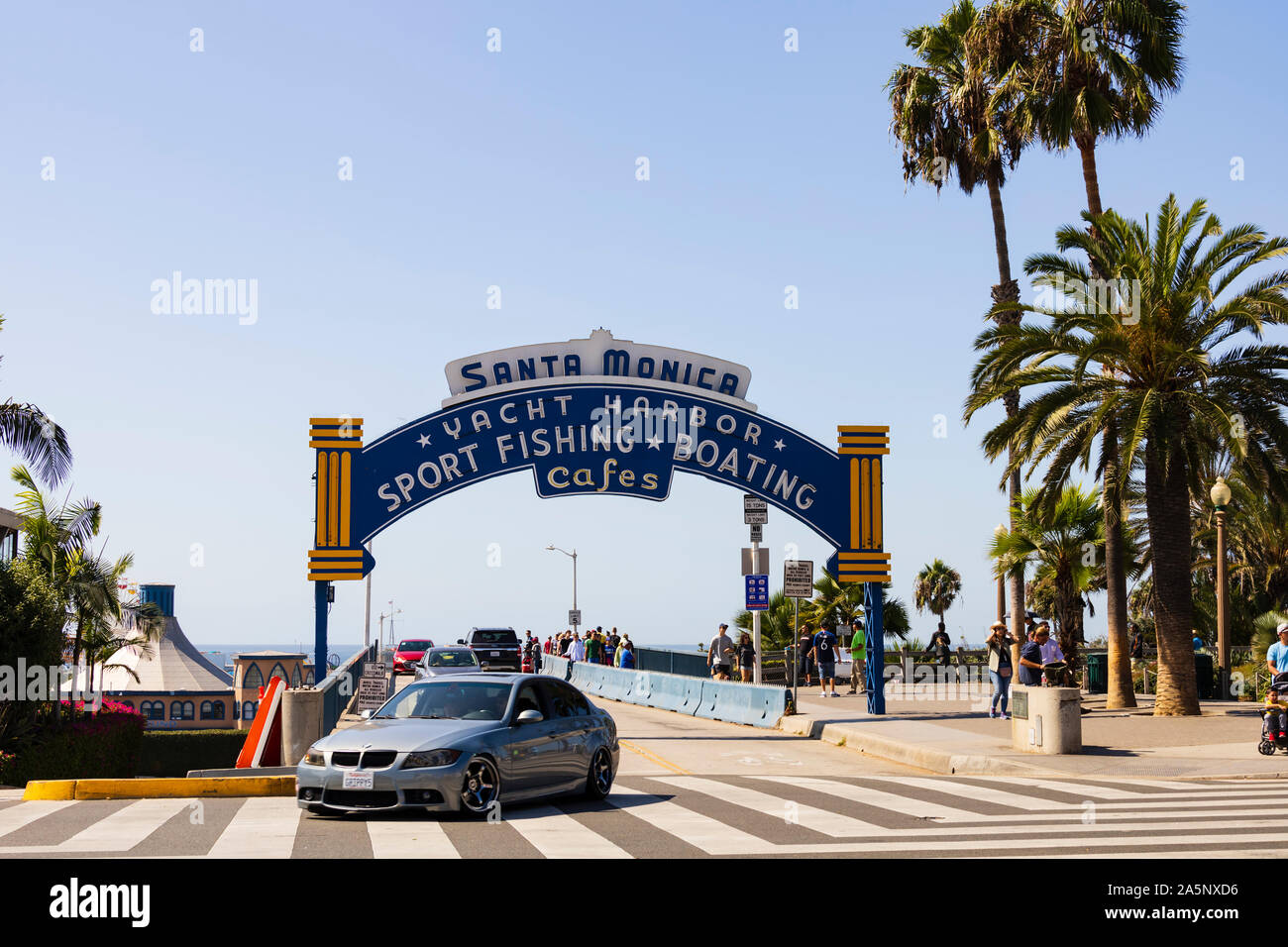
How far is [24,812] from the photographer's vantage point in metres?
13.0

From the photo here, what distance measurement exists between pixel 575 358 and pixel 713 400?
10.3 ft

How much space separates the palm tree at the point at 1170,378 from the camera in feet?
80.4

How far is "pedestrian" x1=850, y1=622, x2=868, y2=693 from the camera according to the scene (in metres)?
33.7

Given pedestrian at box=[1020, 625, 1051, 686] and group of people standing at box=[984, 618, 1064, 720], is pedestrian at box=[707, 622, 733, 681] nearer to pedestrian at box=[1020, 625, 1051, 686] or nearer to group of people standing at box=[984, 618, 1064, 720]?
group of people standing at box=[984, 618, 1064, 720]

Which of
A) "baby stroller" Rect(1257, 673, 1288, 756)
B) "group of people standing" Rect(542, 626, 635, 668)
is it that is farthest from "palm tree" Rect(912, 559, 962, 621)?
"baby stroller" Rect(1257, 673, 1288, 756)

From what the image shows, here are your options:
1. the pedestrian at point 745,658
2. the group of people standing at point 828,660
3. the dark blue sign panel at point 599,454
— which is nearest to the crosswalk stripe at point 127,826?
the dark blue sign panel at point 599,454

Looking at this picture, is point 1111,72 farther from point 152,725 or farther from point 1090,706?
point 152,725

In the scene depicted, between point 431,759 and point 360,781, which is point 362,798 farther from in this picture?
point 431,759

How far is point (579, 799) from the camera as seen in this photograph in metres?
14.3

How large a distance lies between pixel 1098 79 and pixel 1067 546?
38.4ft

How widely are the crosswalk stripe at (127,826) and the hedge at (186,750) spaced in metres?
37.2

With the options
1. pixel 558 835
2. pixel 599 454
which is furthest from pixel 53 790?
pixel 599 454

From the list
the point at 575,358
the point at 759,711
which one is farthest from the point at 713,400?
the point at 759,711

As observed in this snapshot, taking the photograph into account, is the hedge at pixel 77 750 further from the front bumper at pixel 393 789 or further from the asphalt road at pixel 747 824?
the front bumper at pixel 393 789
